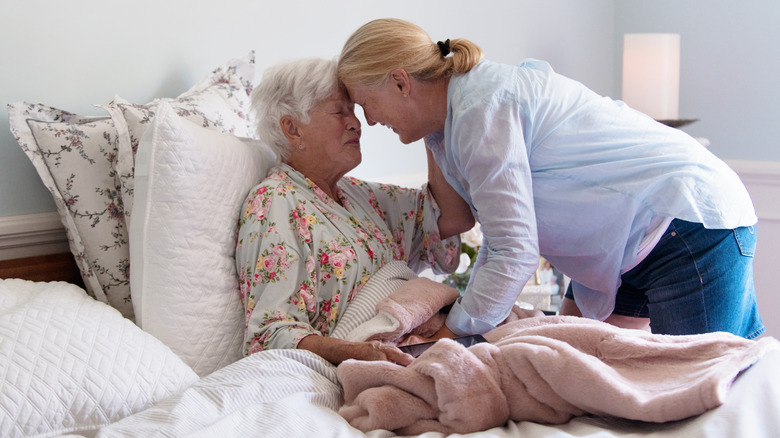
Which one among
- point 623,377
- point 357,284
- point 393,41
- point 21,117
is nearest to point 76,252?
point 21,117

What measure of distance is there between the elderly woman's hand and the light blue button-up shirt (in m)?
0.25

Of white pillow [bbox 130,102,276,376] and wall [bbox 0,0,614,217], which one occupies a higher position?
wall [bbox 0,0,614,217]

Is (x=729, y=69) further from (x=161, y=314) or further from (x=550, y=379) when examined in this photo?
(x=161, y=314)

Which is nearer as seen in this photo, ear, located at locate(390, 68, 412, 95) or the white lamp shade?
ear, located at locate(390, 68, 412, 95)

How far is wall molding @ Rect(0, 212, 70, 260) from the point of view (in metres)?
1.64

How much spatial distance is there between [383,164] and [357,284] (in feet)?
3.14

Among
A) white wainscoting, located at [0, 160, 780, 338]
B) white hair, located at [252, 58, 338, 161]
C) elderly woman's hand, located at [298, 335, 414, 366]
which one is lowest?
white wainscoting, located at [0, 160, 780, 338]

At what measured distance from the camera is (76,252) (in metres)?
1.65

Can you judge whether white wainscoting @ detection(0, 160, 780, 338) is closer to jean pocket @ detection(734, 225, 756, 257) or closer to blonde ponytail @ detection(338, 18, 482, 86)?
jean pocket @ detection(734, 225, 756, 257)

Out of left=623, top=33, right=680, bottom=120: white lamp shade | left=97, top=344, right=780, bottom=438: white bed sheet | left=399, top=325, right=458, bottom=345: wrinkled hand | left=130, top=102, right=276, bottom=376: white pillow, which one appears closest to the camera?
left=97, top=344, right=780, bottom=438: white bed sheet

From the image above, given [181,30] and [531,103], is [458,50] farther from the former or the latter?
[181,30]

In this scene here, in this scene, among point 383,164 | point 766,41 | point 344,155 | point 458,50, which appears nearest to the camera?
point 458,50

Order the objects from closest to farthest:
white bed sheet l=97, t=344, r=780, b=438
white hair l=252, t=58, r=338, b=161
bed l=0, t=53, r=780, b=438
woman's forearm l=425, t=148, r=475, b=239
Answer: white bed sheet l=97, t=344, r=780, b=438, bed l=0, t=53, r=780, b=438, white hair l=252, t=58, r=338, b=161, woman's forearm l=425, t=148, r=475, b=239

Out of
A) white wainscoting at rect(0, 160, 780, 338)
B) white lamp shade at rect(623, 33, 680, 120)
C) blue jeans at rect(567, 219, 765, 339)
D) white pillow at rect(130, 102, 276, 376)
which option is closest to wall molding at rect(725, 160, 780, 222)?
white wainscoting at rect(0, 160, 780, 338)
